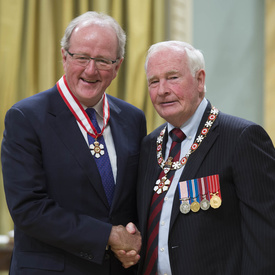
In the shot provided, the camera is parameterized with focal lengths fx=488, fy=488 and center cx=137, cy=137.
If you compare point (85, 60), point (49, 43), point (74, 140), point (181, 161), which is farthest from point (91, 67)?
point (49, 43)

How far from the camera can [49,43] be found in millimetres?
3354

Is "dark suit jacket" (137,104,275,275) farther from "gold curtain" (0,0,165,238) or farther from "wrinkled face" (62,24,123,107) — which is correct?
"gold curtain" (0,0,165,238)

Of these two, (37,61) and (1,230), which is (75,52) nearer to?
(37,61)

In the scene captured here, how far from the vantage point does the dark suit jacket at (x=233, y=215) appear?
1.79 m

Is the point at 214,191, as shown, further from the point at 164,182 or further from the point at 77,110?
the point at 77,110

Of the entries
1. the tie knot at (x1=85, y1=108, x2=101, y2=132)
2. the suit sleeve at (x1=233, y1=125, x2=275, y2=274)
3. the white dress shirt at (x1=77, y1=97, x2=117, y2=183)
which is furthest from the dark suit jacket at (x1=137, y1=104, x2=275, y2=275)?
the tie knot at (x1=85, y1=108, x2=101, y2=132)

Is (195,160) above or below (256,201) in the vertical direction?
above

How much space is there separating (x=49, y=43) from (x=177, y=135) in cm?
162

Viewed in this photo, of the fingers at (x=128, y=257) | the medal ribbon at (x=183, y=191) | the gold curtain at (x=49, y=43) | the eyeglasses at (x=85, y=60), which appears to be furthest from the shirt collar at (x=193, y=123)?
the gold curtain at (x=49, y=43)

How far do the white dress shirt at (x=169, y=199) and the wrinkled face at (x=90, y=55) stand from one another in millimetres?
379

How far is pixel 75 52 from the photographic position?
2102mm

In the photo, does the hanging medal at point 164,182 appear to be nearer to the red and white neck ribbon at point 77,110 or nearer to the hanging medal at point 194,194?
the hanging medal at point 194,194

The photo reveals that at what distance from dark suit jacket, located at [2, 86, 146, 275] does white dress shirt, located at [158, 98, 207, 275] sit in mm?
220

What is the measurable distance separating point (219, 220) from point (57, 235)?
633mm
